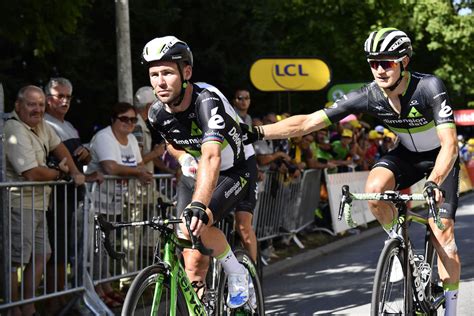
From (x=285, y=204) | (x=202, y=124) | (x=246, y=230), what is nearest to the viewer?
(x=202, y=124)

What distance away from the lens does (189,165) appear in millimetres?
6062

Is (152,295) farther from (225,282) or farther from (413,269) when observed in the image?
(413,269)

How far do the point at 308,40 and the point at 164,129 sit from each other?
28.0 m

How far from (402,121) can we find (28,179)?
3000mm

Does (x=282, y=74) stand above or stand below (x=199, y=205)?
above

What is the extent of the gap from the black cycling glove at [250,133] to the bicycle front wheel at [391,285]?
1.11m

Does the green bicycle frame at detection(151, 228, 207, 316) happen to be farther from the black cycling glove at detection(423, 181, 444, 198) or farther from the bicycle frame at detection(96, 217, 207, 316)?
the black cycling glove at detection(423, 181, 444, 198)

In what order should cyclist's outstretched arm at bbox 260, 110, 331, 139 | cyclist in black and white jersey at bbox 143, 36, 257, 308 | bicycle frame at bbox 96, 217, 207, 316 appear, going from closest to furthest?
bicycle frame at bbox 96, 217, 207, 316 < cyclist in black and white jersey at bbox 143, 36, 257, 308 < cyclist's outstretched arm at bbox 260, 110, 331, 139

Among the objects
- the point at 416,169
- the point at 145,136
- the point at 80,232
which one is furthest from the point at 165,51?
the point at 145,136

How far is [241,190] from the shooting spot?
19.1 ft

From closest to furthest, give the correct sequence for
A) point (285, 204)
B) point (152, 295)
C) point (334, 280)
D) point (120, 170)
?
point (152, 295)
point (120, 170)
point (334, 280)
point (285, 204)

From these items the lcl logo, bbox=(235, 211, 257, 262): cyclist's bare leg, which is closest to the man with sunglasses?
bbox=(235, 211, 257, 262): cyclist's bare leg

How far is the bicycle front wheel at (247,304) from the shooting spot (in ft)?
18.6

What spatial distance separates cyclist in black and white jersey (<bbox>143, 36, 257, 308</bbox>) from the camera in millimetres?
5148
